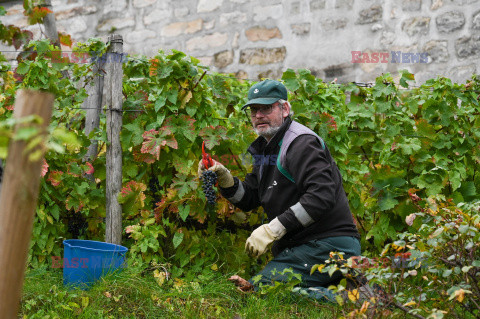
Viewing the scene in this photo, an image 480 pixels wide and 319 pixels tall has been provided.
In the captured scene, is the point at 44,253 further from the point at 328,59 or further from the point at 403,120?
the point at 328,59

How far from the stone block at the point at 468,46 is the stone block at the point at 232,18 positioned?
2316 millimetres

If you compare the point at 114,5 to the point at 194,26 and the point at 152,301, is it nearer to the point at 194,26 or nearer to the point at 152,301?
the point at 194,26

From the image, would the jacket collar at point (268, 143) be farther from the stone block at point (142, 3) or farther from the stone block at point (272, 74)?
the stone block at point (142, 3)

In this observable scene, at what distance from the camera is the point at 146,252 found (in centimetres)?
366

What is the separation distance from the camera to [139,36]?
24.2 feet

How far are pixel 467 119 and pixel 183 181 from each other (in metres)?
2.00

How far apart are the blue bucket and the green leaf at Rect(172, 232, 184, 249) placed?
0.40m

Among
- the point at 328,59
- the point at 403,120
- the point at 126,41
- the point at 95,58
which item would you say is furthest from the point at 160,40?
the point at 403,120

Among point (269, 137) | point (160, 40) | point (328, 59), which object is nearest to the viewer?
point (269, 137)

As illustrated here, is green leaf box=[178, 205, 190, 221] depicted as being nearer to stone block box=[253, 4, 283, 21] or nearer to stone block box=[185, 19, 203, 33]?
stone block box=[253, 4, 283, 21]

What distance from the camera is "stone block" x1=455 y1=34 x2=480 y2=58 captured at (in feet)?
18.5

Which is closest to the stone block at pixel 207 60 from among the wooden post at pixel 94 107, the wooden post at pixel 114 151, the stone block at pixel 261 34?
the stone block at pixel 261 34

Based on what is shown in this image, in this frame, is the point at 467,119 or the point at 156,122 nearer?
the point at 156,122

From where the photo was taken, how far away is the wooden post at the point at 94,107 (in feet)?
12.8
